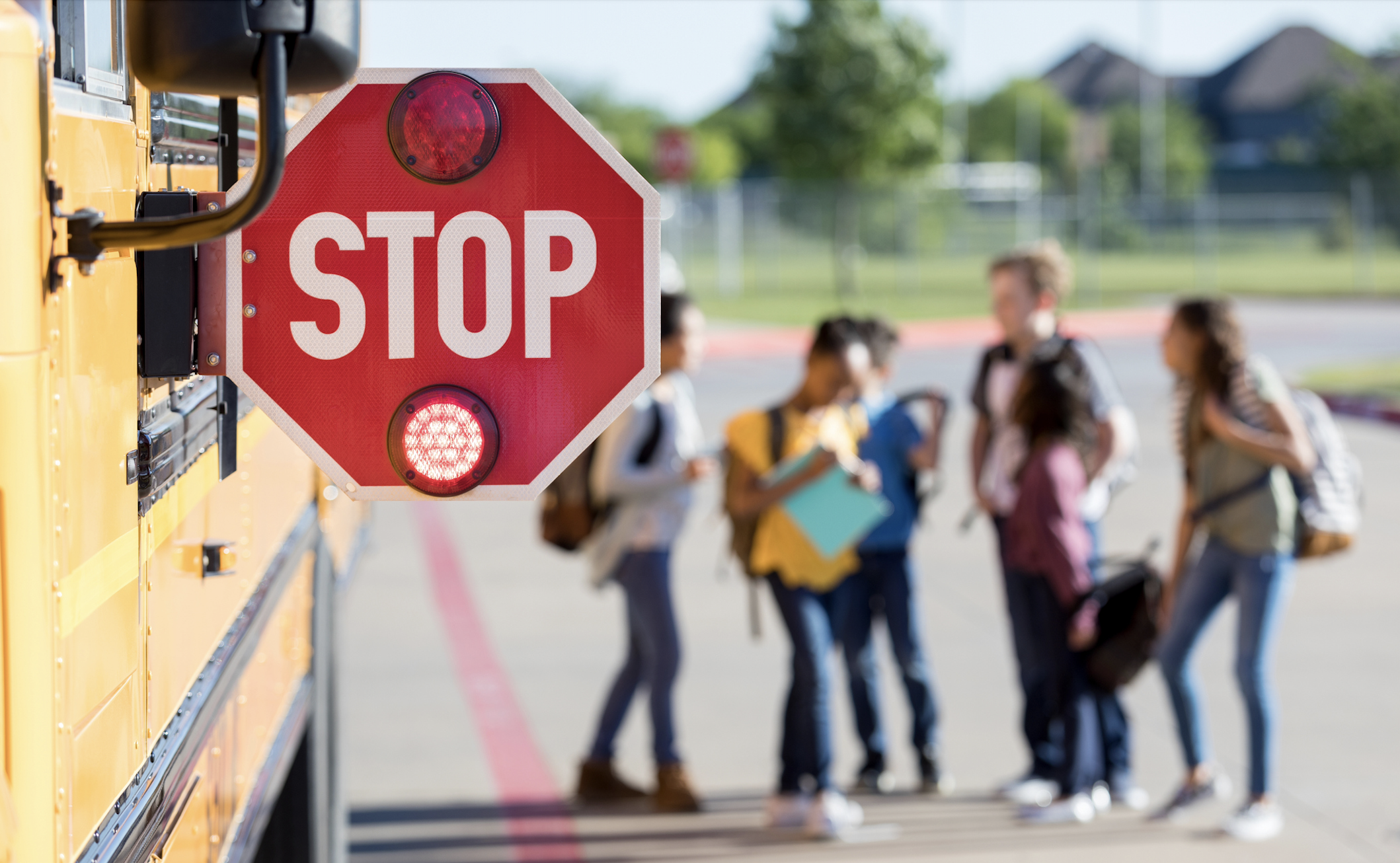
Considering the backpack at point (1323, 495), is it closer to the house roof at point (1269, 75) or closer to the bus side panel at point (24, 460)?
the bus side panel at point (24, 460)

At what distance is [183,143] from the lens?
216 centimetres

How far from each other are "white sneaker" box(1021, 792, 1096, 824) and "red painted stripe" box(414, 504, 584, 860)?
4.68 feet

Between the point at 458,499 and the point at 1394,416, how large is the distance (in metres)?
14.5

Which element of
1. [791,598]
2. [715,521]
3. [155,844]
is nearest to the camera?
[155,844]

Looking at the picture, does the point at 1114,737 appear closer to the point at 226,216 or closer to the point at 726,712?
the point at 726,712

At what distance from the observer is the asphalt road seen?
504cm

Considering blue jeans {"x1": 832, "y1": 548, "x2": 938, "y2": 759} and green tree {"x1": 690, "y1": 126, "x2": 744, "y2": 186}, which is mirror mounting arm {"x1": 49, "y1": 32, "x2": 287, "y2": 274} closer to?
blue jeans {"x1": 832, "y1": 548, "x2": 938, "y2": 759}

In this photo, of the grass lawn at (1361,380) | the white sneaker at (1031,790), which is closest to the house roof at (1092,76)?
the grass lawn at (1361,380)

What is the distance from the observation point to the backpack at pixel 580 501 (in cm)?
540


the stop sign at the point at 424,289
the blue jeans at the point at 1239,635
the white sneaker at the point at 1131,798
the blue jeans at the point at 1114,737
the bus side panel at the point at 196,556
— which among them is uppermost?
the stop sign at the point at 424,289

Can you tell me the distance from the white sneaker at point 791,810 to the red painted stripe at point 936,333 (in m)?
16.1

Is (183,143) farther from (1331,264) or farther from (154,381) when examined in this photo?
(1331,264)

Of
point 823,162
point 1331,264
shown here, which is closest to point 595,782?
point 823,162

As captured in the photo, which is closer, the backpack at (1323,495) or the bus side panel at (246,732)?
the bus side panel at (246,732)
